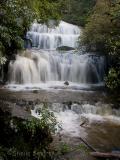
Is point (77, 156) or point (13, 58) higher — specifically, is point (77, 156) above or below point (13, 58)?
below

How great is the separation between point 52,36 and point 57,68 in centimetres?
425

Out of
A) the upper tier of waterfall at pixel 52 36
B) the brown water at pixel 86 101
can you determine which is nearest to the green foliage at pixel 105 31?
the brown water at pixel 86 101

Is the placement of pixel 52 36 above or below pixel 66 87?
above

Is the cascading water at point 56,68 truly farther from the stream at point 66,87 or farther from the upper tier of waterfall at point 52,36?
the upper tier of waterfall at point 52,36

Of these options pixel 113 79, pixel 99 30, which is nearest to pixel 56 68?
pixel 99 30

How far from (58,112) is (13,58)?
5.96m

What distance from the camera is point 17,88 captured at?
57.8 feet

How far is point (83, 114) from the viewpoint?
14.6 meters

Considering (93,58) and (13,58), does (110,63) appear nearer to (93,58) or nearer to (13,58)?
(93,58)

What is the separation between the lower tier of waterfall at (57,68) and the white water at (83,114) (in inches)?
177

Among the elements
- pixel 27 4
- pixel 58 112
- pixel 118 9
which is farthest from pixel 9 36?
pixel 118 9

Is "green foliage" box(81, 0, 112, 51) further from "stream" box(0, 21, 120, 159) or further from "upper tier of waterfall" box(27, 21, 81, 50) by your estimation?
"upper tier of waterfall" box(27, 21, 81, 50)

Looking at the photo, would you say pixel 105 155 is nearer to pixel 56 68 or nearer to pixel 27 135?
pixel 27 135

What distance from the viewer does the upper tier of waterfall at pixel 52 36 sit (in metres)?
23.1
